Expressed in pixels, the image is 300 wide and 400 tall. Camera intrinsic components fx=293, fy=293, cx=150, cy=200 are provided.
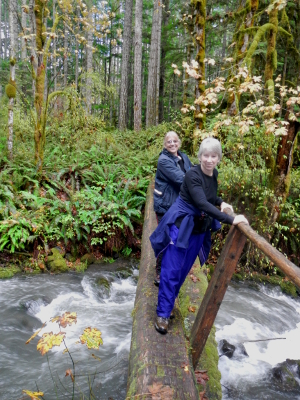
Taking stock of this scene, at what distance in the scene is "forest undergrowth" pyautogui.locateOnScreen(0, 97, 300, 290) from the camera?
712cm

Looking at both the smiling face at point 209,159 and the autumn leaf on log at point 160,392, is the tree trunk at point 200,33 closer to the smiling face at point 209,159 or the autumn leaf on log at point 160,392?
the smiling face at point 209,159

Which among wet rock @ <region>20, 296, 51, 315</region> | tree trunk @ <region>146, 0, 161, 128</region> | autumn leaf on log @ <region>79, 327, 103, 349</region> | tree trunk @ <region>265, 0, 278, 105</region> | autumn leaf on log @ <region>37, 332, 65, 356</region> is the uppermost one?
tree trunk @ <region>146, 0, 161, 128</region>

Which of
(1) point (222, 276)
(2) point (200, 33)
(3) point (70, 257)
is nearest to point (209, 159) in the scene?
(1) point (222, 276)

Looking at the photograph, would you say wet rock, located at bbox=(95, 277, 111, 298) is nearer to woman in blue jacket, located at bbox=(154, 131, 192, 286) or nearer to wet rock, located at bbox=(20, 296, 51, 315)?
wet rock, located at bbox=(20, 296, 51, 315)

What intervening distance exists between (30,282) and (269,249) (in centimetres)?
617

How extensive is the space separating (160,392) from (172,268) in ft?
3.51

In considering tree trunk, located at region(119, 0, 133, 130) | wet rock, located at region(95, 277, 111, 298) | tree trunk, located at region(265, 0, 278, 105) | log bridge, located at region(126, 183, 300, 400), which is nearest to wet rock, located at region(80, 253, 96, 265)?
wet rock, located at region(95, 277, 111, 298)

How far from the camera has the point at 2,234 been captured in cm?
717

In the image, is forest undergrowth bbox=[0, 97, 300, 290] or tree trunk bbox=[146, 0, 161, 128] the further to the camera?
tree trunk bbox=[146, 0, 161, 128]

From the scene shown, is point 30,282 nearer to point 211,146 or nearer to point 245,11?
point 211,146

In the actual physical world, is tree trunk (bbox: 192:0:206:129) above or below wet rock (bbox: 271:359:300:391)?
above

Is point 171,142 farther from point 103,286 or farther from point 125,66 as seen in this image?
point 125,66

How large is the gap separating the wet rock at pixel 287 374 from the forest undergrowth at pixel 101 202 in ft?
9.29

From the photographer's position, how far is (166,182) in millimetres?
4336
